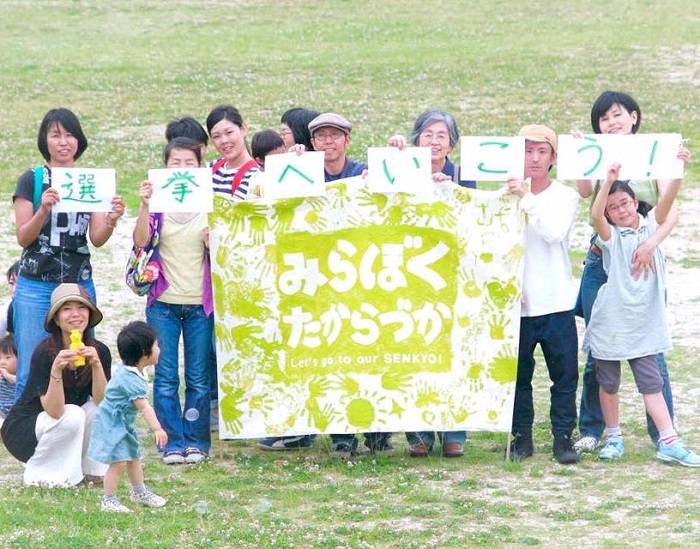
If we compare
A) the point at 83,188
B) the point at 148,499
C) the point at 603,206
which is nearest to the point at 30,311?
the point at 83,188

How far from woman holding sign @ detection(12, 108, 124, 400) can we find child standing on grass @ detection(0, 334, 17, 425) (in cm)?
94

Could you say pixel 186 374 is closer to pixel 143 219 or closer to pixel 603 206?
pixel 143 219

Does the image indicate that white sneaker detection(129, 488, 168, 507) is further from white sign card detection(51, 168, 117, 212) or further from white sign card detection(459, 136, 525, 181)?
white sign card detection(459, 136, 525, 181)

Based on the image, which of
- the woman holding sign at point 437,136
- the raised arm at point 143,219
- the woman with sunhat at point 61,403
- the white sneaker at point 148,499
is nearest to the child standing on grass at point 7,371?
the woman with sunhat at point 61,403

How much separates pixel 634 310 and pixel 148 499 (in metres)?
2.85

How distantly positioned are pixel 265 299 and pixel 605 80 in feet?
53.7

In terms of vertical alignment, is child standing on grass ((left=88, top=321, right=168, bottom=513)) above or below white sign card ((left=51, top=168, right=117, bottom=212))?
below

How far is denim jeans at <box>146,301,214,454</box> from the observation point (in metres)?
8.36

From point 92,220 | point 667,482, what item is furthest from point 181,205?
point 667,482

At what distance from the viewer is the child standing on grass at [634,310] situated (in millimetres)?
8156

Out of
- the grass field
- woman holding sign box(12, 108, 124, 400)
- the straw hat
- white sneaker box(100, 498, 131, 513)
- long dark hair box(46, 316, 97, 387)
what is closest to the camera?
the grass field

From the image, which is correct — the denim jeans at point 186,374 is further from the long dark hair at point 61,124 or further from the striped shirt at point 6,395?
the striped shirt at point 6,395

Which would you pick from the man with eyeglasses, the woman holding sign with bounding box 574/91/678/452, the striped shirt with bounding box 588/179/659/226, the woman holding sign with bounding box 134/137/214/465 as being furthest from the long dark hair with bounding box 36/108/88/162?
the striped shirt with bounding box 588/179/659/226

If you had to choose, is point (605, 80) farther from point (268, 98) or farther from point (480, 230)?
point (480, 230)
